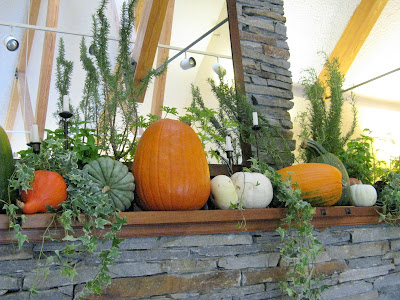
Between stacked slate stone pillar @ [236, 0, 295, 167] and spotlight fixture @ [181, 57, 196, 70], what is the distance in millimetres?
269

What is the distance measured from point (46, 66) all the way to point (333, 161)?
149 cm

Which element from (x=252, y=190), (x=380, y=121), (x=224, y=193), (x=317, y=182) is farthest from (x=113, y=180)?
(x=380, y=121)

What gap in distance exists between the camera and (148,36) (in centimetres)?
206

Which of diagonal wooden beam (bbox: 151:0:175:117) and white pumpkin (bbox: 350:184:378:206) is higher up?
diagonal wooden beam (bbox: 151:0:175:117)

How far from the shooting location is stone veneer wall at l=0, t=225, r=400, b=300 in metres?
1.07

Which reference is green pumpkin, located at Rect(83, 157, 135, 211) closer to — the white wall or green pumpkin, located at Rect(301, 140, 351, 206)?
green pumpkin, located at Rect(301, 140, 351, 206)

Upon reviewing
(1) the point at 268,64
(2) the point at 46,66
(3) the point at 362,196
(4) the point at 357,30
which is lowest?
(3) the point at 362,196

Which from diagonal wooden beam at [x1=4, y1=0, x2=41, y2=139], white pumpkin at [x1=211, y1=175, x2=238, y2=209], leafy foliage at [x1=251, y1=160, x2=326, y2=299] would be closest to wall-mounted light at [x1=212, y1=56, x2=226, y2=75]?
leafy foliage at [x1=251, y1=160, x2=326, y2=299]

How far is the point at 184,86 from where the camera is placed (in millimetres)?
2004

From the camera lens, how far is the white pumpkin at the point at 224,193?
1421mm

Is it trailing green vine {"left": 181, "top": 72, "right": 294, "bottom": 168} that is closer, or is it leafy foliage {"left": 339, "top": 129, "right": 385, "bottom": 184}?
trailing green vine {"left": 181, "top": 72, "right": 294, "bottom": 168}

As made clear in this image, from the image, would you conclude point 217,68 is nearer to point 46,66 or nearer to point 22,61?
point 46,66

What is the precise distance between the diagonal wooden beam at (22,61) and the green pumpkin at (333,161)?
137 centimetres

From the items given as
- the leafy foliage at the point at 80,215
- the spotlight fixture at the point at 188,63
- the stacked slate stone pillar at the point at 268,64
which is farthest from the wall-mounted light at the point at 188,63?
the leafy foliage at the point at 80,215
